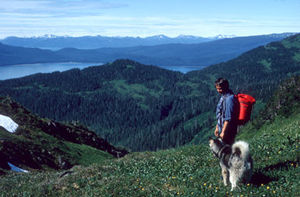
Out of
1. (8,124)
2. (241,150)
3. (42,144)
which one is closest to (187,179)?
(241,150)

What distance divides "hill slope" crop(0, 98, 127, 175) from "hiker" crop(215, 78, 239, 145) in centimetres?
3029

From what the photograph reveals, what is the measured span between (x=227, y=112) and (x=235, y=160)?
1781 mm

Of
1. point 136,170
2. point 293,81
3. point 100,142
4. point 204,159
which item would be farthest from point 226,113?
point 100,142

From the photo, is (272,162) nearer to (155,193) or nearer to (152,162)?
(155,193)

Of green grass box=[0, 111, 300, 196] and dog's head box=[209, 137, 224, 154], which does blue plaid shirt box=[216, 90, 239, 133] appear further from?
green grass box=[0, 111, 300, 196]

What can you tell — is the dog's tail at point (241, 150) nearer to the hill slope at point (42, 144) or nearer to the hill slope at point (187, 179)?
the hill slope at point (187, 179)

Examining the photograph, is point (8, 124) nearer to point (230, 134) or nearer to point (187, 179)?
point (187, 179)

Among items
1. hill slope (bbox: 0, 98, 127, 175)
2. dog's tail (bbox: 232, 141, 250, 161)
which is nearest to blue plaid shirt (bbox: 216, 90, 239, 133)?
dog's tail (bbox: 232, 141, 250, 161)

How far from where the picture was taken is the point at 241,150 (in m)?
10.4

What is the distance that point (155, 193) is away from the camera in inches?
468

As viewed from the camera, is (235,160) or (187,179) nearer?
(235,160)

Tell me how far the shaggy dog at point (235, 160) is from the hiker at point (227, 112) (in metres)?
0.46

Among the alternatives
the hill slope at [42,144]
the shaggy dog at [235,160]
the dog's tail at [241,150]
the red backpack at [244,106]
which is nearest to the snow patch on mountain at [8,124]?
the hill slope at [42,144]

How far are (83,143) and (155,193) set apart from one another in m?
55.1
